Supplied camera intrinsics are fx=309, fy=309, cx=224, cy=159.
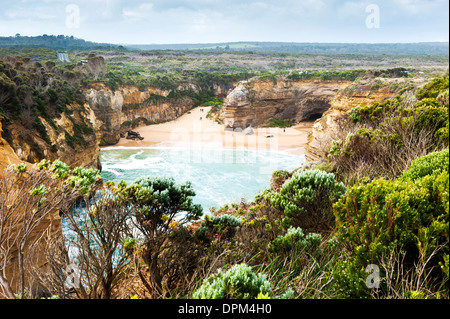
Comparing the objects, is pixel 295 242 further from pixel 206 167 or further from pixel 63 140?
pixel 206 167

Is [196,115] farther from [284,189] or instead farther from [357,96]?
[284,189]

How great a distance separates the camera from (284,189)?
6.98 metres

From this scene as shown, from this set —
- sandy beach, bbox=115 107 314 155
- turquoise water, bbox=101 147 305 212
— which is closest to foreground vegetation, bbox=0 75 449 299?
turquoise water, bbox=101 147 305 212

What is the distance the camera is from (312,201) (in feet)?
21.5

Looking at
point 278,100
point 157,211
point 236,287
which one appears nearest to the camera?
point 236,287

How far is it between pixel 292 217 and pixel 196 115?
49026 mm

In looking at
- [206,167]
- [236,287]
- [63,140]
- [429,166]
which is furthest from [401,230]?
[206,167]

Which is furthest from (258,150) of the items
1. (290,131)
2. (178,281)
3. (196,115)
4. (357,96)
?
(178,281)

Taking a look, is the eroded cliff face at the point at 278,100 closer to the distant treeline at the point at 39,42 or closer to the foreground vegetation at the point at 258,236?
the distant treeline at the point at 39,42

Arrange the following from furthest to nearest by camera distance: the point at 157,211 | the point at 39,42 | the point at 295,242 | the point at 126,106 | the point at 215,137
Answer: the point at 39,42 < the point at 126,106 < the point at 215,137 < the point at 157,211 < the point at 295,242

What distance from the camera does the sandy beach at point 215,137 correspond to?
124 ft

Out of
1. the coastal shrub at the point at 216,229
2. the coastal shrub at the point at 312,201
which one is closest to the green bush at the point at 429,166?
the coastal shrub at the point at 312,201

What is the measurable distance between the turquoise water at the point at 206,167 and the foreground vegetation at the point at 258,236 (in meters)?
14.9

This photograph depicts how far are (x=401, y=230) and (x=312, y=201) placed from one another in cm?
293
